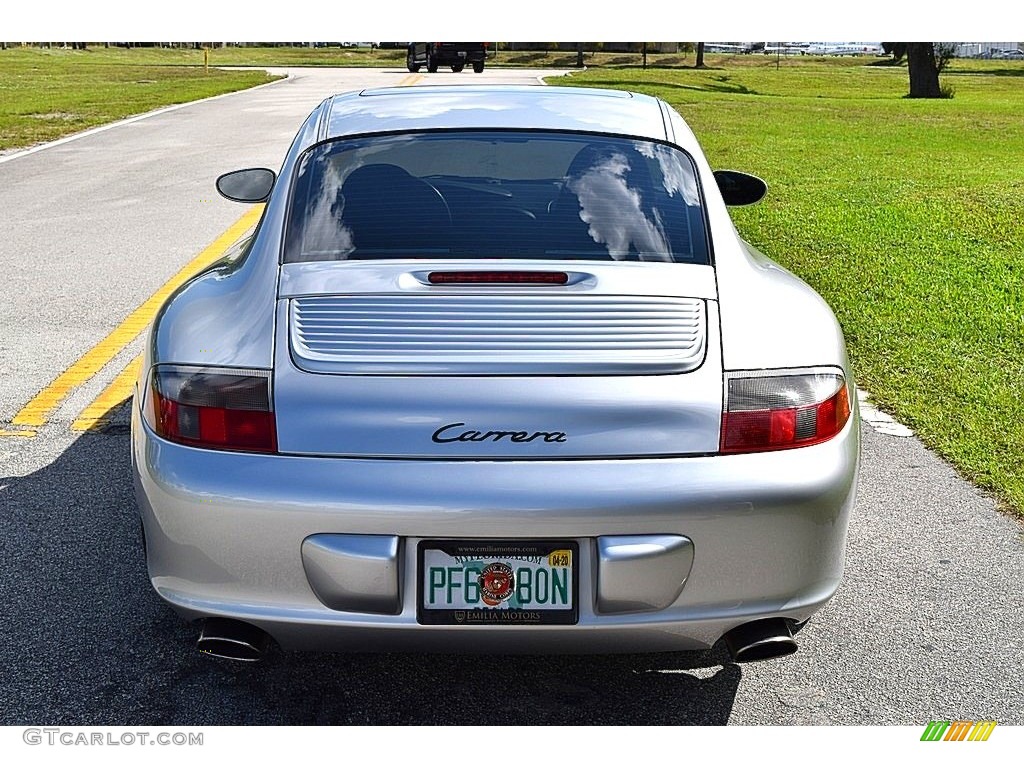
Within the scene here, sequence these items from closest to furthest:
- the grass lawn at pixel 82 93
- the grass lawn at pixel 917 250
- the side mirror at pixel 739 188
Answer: the side mirror at pixel 739 188
the grass lawn at pixel 917 250
the grass lawn at pixel 82 93

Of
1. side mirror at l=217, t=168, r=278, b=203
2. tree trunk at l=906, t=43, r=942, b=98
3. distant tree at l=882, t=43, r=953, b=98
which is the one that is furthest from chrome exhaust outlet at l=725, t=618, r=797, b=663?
tree trunk at l=906, t=43, r=942, b=98

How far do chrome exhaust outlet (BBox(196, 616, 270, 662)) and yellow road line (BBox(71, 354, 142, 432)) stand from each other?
2667mm

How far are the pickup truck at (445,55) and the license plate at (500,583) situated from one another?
44.4 metres

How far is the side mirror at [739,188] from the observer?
5.12 metres

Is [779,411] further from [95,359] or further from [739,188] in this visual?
[95,359]

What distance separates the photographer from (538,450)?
2.79 meters

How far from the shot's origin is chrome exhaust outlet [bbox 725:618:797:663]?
9.61 ft

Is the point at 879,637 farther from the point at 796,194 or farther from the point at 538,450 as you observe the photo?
the point at 796,194

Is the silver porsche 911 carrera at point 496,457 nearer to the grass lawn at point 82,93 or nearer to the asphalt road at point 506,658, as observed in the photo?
the asphalt road at point 506,658

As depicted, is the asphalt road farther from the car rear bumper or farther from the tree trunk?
the tree trunk

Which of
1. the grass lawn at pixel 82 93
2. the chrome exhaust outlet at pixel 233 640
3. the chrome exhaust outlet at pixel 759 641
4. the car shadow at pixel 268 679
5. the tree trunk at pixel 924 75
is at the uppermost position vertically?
the chrome exhaust outlet at pixel 233 640

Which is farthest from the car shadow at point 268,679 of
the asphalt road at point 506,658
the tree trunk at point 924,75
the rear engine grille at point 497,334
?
the tree trunk at point 924,75

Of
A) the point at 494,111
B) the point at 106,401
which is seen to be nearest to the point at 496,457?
the point at 494,111
